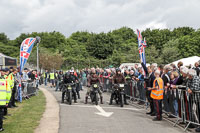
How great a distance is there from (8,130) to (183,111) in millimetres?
5720

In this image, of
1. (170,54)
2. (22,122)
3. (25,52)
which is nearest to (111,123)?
(22,122)

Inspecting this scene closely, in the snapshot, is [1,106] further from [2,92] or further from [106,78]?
[106,78]

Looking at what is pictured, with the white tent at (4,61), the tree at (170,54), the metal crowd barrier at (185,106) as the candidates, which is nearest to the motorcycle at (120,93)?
the metal crowd barrier at (185,106)

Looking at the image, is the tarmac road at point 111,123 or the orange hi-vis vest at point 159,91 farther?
the orange hi-vis vest at point 159,91

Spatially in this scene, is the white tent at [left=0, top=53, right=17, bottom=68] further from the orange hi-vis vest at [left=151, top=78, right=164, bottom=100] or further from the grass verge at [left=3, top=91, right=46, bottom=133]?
the orange hi-vis vest at [left=151, top=78, right=164, bottom=100]

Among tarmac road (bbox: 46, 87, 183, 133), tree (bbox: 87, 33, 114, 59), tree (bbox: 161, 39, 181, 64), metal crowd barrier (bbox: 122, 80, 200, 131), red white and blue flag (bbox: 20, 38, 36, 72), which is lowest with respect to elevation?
tarmac road (bbox: 46, 87, 183, 133)

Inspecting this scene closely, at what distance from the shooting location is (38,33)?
3634 inches

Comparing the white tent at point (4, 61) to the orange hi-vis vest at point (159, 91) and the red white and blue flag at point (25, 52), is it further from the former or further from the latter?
the orange hi-vis vest at point (159, 91)

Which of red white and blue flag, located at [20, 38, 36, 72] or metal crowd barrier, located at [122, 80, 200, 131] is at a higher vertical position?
red white and blue flag, located at [20, 38, 36, 72]

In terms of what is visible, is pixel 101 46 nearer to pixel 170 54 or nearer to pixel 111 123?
pixel 170 54

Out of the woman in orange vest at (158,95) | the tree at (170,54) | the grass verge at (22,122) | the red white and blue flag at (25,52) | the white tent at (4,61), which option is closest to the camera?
the grass verge at (22,122)

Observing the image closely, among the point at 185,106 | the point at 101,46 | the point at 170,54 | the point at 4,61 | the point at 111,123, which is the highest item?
the point at 101,46

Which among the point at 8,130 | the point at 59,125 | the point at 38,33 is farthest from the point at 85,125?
the point at 38,33

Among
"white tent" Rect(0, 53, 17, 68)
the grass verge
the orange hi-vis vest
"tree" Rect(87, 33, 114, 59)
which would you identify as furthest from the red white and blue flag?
"tree" Rect(87, 33, 114, 59)
